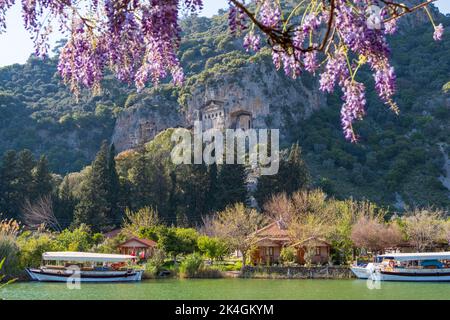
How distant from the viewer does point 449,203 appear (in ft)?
189

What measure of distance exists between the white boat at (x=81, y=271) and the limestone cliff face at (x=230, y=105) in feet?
119

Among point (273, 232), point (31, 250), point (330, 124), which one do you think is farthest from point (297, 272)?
point (330, 124)

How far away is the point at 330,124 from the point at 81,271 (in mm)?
46100

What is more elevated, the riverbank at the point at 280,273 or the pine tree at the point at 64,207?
the pine tree at the point at 64,207

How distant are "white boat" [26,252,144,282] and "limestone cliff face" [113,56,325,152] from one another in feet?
119

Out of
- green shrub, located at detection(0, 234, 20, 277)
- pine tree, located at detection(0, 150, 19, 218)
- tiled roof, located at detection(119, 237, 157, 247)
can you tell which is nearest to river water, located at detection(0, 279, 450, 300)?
green shrub, located at detection(0, 234, 20, 277)

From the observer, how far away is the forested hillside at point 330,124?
61.8 metres

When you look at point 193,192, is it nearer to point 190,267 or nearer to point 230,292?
point 190,267

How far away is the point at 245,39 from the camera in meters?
4.12

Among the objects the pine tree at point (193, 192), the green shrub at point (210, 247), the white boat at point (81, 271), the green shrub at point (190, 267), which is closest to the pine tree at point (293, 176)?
the pine tree at point (193, 192)

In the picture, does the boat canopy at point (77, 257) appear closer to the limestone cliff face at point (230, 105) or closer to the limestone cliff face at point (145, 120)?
the limestone cliff face at point (230, 105)

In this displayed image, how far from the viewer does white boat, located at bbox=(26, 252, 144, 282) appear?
3034 centimetres
